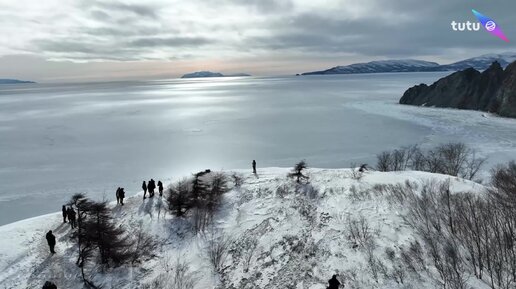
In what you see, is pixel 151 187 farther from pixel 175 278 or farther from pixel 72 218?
pixel 175 278

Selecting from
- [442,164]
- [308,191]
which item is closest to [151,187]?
[308,191]

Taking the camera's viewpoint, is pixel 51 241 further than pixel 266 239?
No

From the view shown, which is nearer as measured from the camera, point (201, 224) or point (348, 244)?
point (348, 244)

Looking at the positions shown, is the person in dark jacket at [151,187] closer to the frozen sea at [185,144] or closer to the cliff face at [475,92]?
the frozen sea at [185,144]

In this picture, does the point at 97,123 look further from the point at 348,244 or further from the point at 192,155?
the point at 348,244

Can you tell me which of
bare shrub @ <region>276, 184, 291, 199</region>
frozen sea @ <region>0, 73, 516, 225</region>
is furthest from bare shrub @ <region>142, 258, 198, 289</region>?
frozen sea @ <region>0, 73, 516, 225</region>

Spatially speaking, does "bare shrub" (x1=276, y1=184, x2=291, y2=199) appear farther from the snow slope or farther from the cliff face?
the cliff face

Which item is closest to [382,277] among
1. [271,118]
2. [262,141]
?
[262,141]
